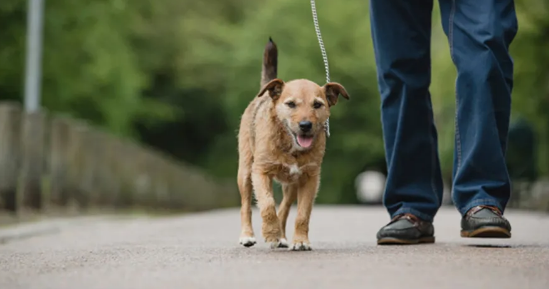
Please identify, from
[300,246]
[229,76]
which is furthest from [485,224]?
[229,76]

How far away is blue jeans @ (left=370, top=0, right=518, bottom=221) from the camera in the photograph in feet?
20.4

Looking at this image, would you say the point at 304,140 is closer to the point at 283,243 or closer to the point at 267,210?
the point at 267,210

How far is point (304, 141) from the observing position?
6367 millimetres

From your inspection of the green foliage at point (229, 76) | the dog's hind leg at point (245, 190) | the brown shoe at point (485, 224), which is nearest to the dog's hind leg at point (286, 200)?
the dog's hind leg at point (245, 190)

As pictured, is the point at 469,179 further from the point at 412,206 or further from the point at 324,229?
the point at 324,229

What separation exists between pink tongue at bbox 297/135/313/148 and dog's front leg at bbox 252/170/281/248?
1.25 feet

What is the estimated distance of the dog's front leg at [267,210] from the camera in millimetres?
6391

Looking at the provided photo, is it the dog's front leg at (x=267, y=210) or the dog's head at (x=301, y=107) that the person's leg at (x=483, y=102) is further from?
the dog's front leg at (x=267, y=210)

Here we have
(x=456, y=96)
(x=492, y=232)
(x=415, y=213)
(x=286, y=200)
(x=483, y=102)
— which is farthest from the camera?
(x=286, y=200)

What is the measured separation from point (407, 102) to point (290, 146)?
833mm

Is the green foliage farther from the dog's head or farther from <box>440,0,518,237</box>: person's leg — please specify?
<box>440,0,518,237</box>: person's leg

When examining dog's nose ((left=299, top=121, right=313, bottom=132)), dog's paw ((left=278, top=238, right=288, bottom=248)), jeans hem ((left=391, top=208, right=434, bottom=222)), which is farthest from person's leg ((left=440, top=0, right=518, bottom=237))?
dog's paw ((left=278, top=238, right=288, bottom=248))

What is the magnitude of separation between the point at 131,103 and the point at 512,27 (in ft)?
85.6

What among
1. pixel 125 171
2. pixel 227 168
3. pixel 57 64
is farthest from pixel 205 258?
pixel 227 168
